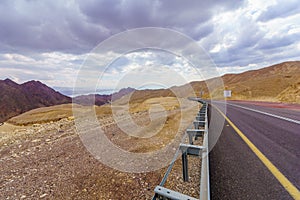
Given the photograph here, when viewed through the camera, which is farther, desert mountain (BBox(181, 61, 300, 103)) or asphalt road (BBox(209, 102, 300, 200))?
desert mountain (BBox(181, 61, 300, 103))

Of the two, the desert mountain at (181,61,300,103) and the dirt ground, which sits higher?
the desert mountain at (181,61,300,103)

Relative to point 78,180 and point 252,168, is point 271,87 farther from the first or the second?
point 78,180

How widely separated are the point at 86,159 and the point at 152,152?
1798mm

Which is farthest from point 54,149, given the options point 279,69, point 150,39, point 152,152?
point 279,69

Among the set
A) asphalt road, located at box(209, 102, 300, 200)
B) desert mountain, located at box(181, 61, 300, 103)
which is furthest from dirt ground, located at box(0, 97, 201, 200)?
desert mountain, located at box(181, 61, 300, 103)

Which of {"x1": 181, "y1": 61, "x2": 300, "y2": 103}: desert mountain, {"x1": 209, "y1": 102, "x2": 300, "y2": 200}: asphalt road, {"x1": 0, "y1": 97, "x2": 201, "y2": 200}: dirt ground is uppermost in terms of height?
{"x1": 181, "y1": 61, "x2": 300, "y2": 103}: desert mountain

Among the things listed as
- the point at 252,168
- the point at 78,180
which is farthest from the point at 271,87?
the point at 78,180

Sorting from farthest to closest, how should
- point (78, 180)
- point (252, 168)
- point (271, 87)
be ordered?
point (271, 87), point (78, 180), point (252, 168)

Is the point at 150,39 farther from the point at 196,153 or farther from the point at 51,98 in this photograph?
the point at 51,98

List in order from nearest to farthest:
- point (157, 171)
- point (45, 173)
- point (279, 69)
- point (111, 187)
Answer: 1. point (111, 187)
2. point (157, 171)
3. point (45, 173)
4. point (279, 69)

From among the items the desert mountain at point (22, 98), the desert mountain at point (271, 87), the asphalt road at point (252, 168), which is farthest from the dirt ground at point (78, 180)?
the desert mountain at point (22, 98)

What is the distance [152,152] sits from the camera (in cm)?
476

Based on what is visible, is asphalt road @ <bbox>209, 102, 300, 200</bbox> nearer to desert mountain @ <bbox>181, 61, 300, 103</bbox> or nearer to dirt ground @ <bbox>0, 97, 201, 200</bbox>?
dirt ground @ <bbox>0, 97, 201, 200</bbox>

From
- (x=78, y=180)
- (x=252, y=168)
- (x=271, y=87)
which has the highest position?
(x=271, y=87)
